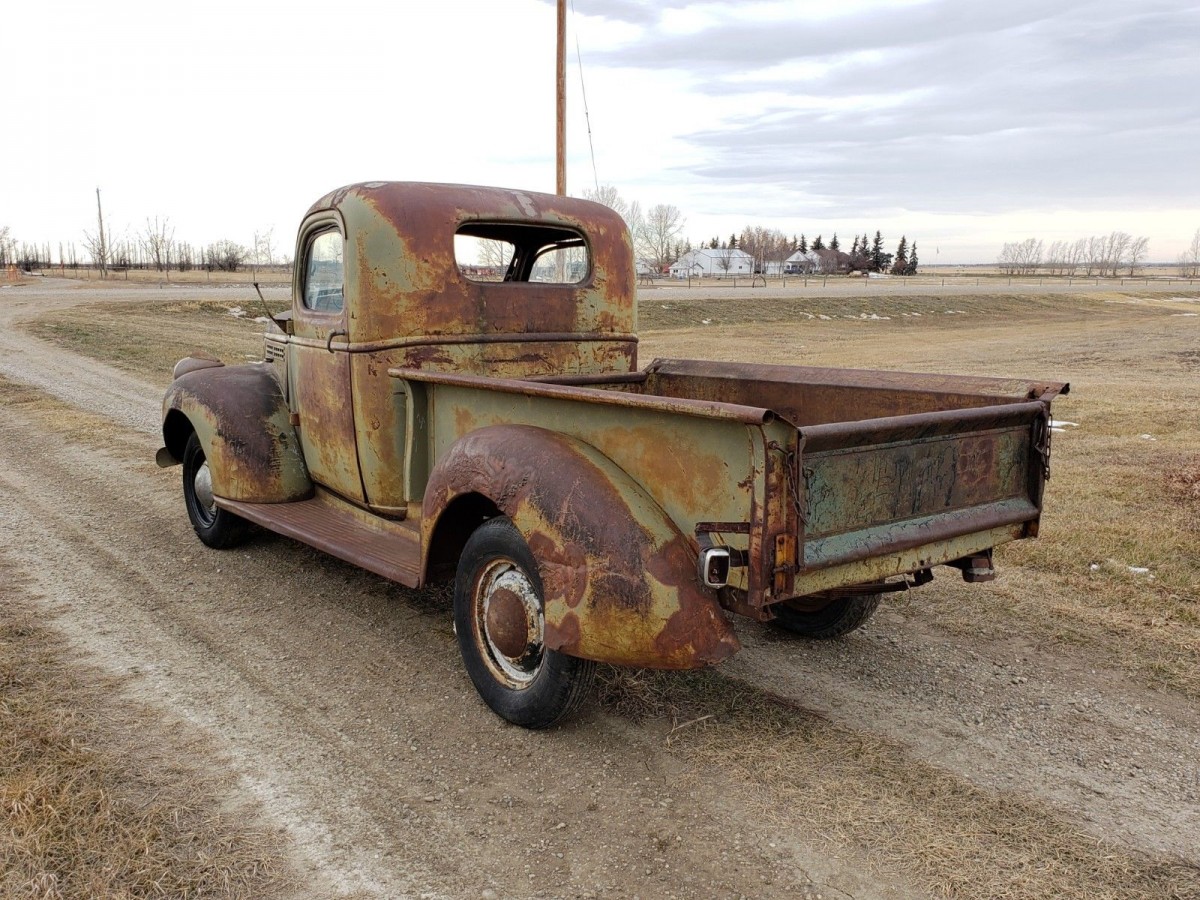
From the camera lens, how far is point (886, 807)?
2887 mm

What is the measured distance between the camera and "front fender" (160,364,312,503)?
495 cm

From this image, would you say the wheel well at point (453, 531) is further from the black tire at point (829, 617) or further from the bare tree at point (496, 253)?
the bare tree at point (496, 253)

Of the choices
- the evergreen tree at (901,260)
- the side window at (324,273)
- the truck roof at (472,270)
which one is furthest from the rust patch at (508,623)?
the evergreen tree at (901,260)

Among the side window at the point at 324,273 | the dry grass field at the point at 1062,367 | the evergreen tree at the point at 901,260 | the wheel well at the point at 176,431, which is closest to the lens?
the side window at the point at 324,273

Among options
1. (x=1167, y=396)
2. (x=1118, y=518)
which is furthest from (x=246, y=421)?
(x=1167, y=396)

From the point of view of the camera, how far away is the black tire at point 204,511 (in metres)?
5.41

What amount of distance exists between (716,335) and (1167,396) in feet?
46.9

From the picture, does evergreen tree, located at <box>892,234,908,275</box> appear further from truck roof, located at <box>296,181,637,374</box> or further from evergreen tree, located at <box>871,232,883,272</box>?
truck roof, located at <box>296,181,637,374</box>

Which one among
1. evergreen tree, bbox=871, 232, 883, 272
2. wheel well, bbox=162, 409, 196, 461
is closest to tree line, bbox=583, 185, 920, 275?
evergreen tree, bbox=871, 232, 883, 272

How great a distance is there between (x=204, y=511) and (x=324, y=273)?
190 centimetres

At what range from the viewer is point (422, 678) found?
12.6 feet

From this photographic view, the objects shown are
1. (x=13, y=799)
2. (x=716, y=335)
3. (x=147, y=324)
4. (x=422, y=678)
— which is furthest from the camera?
(x=716, y=335)

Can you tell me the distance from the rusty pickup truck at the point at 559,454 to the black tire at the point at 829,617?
14 mm

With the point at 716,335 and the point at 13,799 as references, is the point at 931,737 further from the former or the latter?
the point at 716,335
